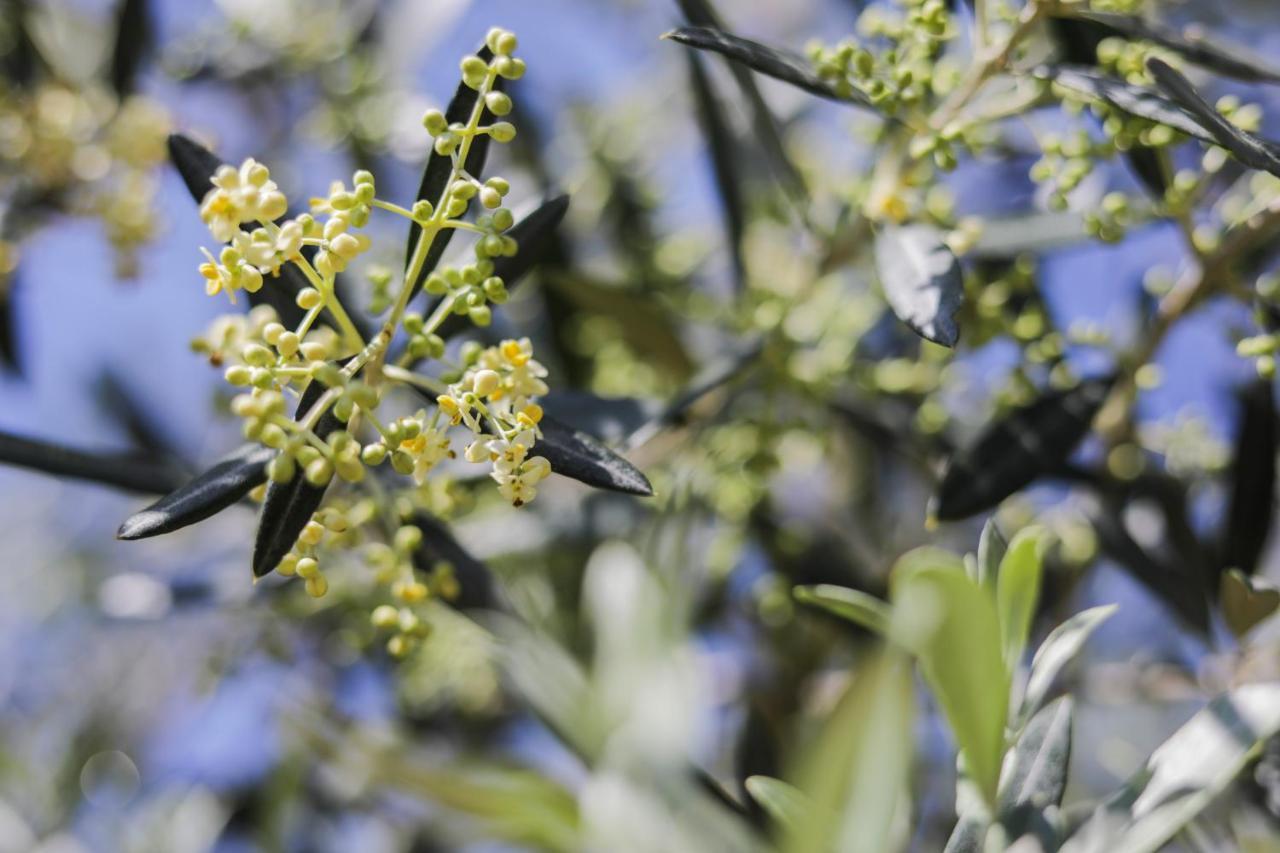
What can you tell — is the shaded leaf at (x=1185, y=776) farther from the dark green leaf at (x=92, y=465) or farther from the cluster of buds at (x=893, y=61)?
the dark green leaf at (x=92, y=465)

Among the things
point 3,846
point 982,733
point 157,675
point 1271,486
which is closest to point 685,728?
point 982,733

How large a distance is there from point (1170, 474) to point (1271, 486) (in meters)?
0.14

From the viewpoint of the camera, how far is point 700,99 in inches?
53.1

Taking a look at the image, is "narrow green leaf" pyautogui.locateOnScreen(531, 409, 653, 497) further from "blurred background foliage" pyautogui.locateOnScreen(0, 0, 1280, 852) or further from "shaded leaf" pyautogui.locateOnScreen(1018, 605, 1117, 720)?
"shaded leaf" pyautogui.locateOnScreen(1018, 605, 1117, 720)

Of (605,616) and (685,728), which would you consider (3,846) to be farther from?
(685,728)

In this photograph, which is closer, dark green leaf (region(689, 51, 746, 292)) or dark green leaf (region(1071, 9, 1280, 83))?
dark green leaf (region(1071, 9, 1280, 83))

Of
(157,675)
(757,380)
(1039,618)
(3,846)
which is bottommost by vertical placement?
(157,675)

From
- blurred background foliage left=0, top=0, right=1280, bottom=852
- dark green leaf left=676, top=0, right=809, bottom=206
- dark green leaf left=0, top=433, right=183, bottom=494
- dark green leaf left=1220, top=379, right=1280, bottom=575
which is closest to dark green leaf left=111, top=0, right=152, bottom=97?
blurred background foliage left=0, top=0, right=1280, bottom=852

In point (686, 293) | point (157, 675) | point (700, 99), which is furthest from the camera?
point (157, 675)

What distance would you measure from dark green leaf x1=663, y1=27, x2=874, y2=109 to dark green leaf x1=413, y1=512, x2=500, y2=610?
0.42 meters

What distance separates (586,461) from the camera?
79cm

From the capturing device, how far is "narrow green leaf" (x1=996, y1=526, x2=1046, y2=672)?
0.73m

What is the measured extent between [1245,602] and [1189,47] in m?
0.46

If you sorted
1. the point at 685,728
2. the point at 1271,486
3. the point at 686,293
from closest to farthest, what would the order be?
the point at 685,728, the point at 1271,486, the point at 686,293
